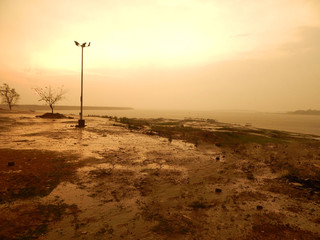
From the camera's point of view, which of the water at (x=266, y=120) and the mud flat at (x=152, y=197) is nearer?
the mud flat at (x=152, y=197)

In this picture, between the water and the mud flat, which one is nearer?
the mud flat

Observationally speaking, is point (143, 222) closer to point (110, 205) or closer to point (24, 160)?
point (110, 205)

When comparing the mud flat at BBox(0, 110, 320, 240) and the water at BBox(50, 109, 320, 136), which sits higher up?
the water at BBox(50, 109, 320, 136)

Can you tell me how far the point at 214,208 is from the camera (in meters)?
6.02

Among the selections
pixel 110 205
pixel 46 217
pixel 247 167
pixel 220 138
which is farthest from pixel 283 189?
pixel 220 138

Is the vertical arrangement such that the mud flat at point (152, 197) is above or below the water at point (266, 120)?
below

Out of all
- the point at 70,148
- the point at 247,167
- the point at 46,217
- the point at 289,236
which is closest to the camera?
the point at 289,236

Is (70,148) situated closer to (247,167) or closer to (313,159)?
(247,167)

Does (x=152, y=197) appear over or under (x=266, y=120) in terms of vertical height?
under

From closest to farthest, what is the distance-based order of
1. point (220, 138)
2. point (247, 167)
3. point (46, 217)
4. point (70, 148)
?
point (46, 217)
point (247, 167)
point (70, 148)
point (220, 138)

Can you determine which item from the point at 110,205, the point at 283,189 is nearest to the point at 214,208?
the point at 110,205

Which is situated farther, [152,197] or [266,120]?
[266,120]

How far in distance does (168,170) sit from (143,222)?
4.71 m

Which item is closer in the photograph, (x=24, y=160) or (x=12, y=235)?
(x=12, y=235)
